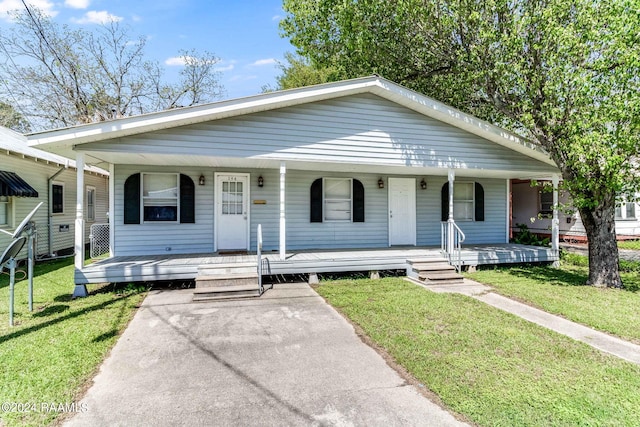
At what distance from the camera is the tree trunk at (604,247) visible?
271 inches

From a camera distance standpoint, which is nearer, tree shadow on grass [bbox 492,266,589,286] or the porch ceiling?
the porch ceiling

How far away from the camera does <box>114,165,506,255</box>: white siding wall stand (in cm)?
778

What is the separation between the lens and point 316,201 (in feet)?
28.7

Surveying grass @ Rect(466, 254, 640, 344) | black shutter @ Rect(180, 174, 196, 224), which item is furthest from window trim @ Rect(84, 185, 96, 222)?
grass @ Rect(466, 254, 640, 344)

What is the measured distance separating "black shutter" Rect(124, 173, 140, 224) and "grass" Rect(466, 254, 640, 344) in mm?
8011

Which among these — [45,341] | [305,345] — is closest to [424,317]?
[305,345]

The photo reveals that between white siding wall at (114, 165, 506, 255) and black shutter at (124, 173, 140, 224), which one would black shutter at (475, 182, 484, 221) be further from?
black shutter at (124, 173, 140, 224)

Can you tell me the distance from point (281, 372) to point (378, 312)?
7.22 ft

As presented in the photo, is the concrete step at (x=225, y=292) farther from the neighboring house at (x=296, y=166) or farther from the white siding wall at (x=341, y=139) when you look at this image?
the white siding wall at (x=341, y=139)

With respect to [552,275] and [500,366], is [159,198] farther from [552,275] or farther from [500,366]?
[552,275]

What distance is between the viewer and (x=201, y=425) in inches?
98.7

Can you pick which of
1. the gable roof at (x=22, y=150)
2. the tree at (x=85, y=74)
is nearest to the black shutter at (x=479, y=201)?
the gable roof at (x=22, y=150)

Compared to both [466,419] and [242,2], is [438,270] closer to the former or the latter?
[466,419]

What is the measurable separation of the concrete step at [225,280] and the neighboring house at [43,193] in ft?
19.5
